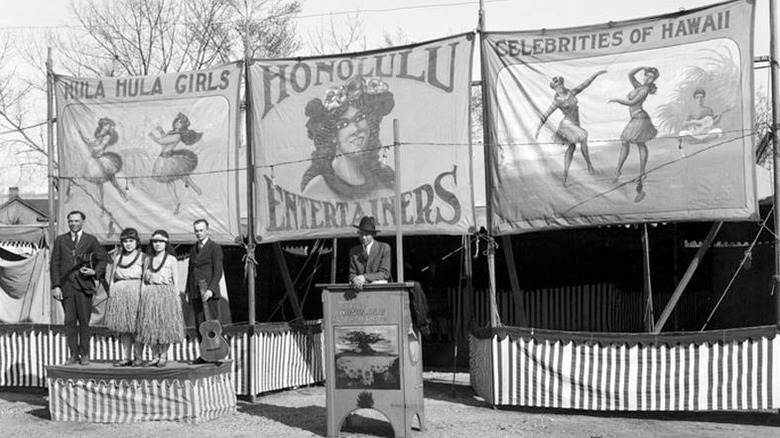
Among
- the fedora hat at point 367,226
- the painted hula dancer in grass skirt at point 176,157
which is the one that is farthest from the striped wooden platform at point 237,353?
the fedora hat at point 367,226

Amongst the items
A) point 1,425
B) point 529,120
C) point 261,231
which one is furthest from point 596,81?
point 1,425

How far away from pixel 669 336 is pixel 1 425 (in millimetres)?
6967

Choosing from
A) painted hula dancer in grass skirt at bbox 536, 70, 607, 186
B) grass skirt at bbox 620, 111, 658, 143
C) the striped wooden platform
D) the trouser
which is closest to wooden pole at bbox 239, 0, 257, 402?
the striped wooden platform

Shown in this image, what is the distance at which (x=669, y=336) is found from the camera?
1047 cm

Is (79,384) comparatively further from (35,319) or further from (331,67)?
(35,319)

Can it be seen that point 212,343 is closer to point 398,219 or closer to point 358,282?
point 358,282

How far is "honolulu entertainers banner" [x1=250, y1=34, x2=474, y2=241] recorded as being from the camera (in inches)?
454

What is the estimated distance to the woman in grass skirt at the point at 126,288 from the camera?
1084 centimetres

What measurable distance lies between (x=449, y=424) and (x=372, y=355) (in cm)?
135

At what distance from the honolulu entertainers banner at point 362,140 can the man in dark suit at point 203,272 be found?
31.2 inches

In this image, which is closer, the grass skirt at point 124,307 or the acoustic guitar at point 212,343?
the grass skirt at point 124,307

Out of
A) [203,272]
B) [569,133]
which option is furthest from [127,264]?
[569,133]

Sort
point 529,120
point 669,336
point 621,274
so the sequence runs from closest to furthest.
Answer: point 669,336
point 529,120
point 621,274

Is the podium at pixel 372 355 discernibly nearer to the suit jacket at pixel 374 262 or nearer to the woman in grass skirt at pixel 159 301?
the suit jacket at pixel 374 262
